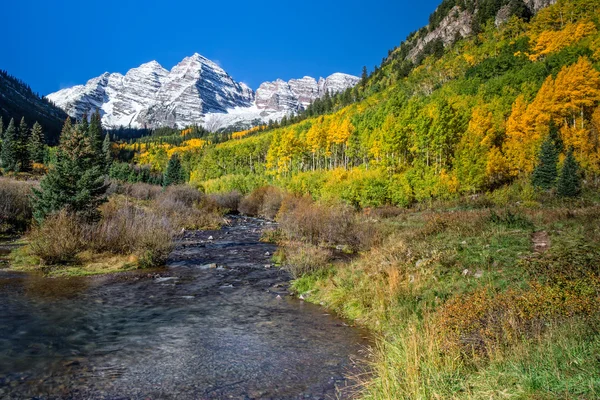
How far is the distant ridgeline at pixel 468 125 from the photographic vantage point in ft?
142

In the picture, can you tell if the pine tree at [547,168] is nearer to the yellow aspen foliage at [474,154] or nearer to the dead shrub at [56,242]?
the yellow aspen foliage at [474,154]

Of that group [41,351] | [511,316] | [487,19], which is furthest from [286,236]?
[487,19]

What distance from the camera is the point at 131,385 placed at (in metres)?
6.97

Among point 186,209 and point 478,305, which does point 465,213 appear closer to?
point 478,305

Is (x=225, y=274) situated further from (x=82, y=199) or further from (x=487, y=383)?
(x=487, y=383)

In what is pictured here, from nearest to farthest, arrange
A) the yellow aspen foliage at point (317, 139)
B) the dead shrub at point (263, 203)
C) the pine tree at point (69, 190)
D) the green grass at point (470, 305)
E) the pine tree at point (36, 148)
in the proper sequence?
the green grass at point (470, 305), the pine tree at point (69, 190), the dead shrub at point (263, 203), the yellow aspen foliage at point (317, 139), the pine tree at point (36, 148)

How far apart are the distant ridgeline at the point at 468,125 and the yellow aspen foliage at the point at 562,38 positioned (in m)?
0.18

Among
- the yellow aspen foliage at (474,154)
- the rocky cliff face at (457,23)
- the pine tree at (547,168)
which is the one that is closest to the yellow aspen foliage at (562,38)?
the rocky cliff face at (457,23)

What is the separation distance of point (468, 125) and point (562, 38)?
121 ft

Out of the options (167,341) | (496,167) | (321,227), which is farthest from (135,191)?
(167,341)

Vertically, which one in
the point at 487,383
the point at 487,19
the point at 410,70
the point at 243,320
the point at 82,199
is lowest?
the point at 243,320

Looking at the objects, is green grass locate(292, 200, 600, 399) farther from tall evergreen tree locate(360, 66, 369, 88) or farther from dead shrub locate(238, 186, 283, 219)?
tall evergreen tree locate(360, 66, 369, 88)

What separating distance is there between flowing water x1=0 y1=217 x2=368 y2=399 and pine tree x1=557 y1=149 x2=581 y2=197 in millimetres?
31848

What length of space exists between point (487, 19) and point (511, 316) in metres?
118
